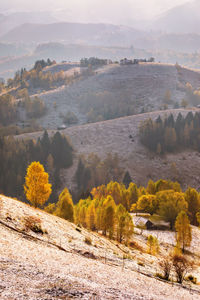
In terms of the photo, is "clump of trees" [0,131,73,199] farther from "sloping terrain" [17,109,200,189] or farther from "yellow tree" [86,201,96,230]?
"yellow tree" [86,201,96,230]

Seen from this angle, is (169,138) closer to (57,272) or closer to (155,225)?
(155,225)

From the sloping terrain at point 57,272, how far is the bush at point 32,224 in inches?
27.5

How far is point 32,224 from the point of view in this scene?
34781mm

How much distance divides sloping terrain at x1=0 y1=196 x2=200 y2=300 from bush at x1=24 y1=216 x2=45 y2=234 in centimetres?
70

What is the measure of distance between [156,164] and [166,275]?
482 ft

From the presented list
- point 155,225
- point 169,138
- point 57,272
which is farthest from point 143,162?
point 57,272

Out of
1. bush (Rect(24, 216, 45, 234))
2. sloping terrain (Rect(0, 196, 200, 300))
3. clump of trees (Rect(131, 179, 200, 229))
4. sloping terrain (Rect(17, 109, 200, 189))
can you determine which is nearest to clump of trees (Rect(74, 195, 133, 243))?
sloping terrain (Rect(0, 196, 200, 300))

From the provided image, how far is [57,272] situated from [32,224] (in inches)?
549

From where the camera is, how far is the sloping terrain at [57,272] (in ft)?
60.3

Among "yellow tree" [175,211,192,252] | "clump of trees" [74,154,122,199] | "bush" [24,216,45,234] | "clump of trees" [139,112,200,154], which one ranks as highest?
"bush" [24,216,45,234]

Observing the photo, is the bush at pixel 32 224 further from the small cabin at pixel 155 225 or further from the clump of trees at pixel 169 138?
the clump of trees at pixel 169 138

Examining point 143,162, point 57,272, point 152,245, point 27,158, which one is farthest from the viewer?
point 143,162

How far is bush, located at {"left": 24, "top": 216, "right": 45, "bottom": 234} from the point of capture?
33.9 m

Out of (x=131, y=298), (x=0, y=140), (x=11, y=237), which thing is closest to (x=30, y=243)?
(x=11, y=237)
